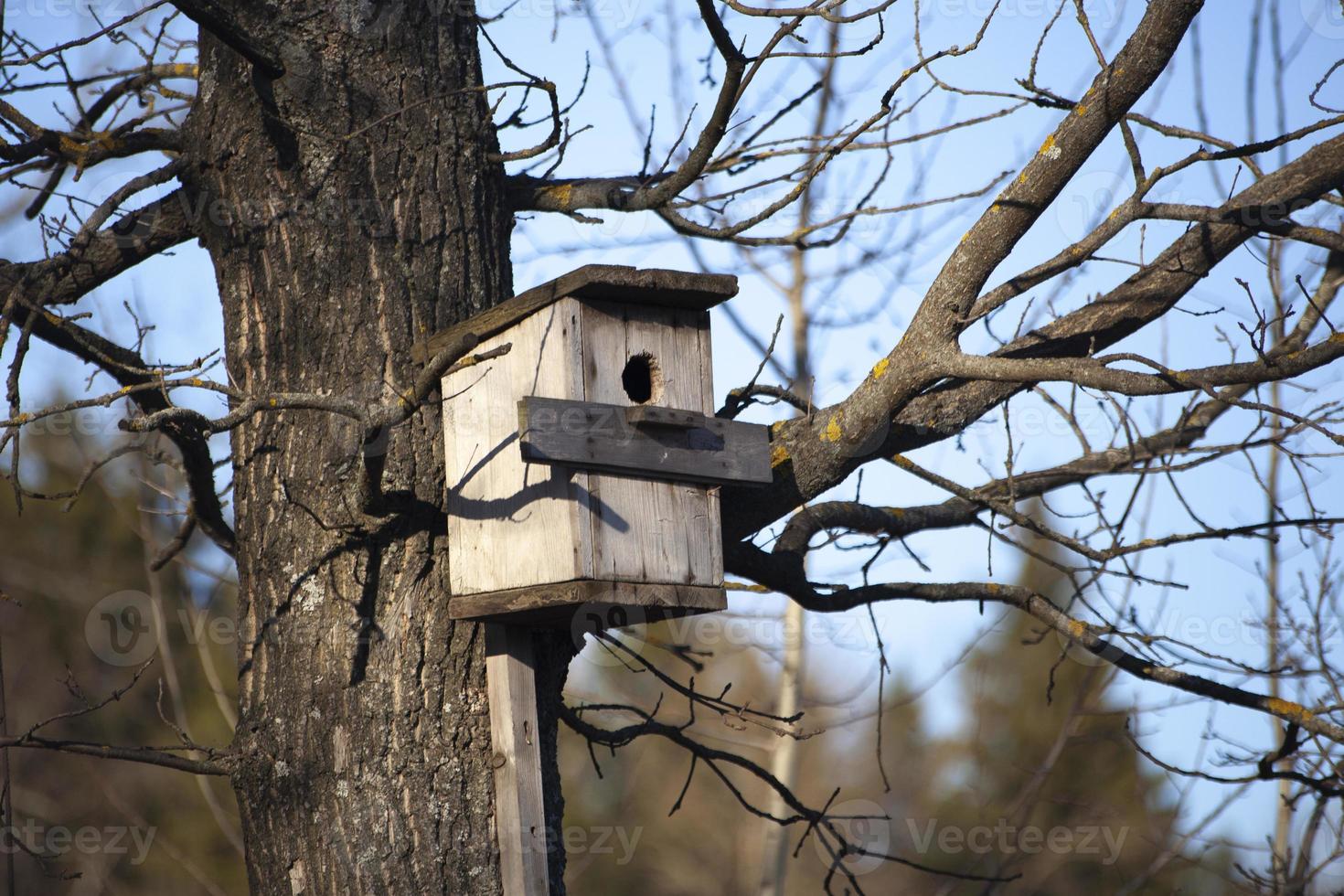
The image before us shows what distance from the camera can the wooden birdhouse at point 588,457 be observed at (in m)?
2.50

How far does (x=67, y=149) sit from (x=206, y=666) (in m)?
2.00

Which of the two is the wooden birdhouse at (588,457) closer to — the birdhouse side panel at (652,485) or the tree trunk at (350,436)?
the birdhouse side panel at (652,485)

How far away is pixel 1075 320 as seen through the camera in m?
2.95

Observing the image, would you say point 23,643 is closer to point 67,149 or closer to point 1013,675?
point 1013,675

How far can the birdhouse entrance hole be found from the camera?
279 cm

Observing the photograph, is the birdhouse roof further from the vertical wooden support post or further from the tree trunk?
the vertical wooden support post

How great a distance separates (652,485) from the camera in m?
2.65

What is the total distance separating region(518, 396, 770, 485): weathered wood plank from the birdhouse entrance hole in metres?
0.18

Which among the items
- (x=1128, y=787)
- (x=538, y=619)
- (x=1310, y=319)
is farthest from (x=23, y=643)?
(x=1310, y=319)

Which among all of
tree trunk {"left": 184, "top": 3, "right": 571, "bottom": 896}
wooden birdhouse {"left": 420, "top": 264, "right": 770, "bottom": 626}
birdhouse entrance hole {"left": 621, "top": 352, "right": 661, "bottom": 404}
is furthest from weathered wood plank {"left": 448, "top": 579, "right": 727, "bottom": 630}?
birdhouse entrance hole {"left": 621, "top": 352, "right": 661, "bottom": 404}

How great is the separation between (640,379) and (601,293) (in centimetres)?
30

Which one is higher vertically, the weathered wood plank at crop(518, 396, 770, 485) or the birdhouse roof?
the birdhouse roof

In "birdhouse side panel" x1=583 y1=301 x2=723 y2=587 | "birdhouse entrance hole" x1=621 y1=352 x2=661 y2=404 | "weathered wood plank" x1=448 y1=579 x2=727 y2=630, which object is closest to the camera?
"weathered wood plank" x1=448 y1=579 x2=727 y2=630

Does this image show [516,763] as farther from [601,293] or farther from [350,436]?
[601,293]
